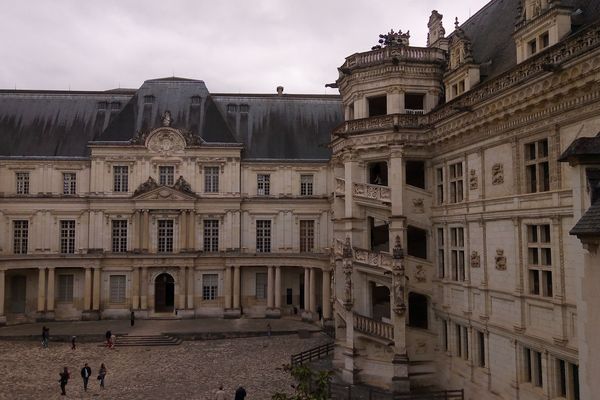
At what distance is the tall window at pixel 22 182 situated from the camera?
4150 cm

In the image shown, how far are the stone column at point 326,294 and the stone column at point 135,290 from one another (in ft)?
46.7

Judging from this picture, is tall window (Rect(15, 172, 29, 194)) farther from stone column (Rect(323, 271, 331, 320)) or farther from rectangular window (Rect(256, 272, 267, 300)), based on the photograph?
stone column (Rect(323, 271, 331, 320))

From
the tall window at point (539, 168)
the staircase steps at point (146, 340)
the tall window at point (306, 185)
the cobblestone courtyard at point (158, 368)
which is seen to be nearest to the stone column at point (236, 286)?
the cobblestone courtyard at point (158, 368)

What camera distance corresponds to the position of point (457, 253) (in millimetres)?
21406

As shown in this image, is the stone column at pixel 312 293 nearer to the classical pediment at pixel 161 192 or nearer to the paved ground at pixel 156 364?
the paved ground at pixel 156 364

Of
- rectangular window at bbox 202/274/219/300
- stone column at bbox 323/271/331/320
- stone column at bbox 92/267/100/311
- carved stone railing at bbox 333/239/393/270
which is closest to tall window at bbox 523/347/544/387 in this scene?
carved stone railing at bbox 333/239/393/270

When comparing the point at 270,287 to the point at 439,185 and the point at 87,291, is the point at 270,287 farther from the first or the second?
the point at 439,185

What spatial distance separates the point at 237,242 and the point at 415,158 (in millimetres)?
21689

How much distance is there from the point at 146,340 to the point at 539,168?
2590 cm

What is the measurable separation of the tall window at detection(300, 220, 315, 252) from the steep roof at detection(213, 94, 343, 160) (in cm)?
530

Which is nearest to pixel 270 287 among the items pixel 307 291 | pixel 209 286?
pixel 307 291

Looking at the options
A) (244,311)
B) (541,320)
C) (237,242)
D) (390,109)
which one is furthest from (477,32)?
(244,311)

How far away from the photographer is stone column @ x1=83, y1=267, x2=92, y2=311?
40.6 m

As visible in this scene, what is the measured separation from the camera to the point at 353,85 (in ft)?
82.5
